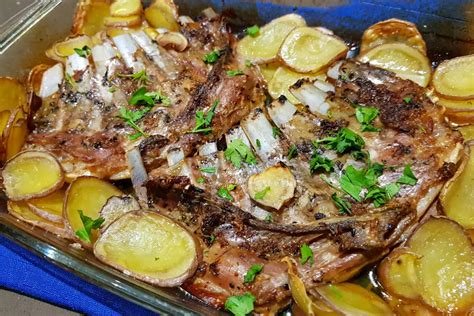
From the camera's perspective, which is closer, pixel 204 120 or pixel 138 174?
pixel 138 174

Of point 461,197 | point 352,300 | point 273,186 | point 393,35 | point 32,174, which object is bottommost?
point 461,197

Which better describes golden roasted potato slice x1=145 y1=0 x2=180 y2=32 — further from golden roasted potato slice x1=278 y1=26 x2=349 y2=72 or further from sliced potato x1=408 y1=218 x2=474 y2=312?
sliced potato x1=408 y1=218 x2=474 y2=312

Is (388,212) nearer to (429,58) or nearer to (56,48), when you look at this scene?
(429,58)

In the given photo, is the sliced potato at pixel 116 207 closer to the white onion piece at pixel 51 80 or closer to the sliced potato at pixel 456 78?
the white onion piece at pixel 51 80

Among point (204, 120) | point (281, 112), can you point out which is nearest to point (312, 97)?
point (281, 112)

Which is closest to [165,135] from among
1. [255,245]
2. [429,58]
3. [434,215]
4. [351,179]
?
[255,245]

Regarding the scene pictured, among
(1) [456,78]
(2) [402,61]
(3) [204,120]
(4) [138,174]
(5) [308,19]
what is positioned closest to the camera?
(4) [138,174]

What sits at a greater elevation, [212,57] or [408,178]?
[212,57]

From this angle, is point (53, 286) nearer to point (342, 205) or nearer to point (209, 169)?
point (209, 169)
